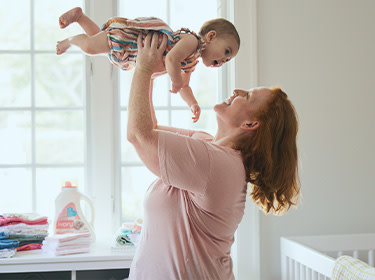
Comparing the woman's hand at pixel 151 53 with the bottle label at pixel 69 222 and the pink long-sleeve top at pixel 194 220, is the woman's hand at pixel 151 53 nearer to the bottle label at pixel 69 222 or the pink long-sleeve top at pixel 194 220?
the pink long-sleeve top at pixel 194 220

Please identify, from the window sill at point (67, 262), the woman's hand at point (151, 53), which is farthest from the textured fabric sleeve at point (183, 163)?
the window sill at point (67, 262)

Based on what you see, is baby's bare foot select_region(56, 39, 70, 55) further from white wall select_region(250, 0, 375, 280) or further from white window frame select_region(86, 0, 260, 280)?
white wall select_region(250, 0, 375, 280)

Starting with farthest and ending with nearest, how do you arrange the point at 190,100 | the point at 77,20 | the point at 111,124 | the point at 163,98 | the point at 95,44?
the point at 163,98 < the point at 111,124 < the point at 190,100 < the point at 77,20 < the point at 95,44

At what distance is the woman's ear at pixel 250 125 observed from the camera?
58.7 inches

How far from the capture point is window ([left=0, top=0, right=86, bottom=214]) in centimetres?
274

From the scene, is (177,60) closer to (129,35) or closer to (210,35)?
(129,35)

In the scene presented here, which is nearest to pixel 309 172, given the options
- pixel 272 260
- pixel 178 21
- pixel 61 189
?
pixel 272 260

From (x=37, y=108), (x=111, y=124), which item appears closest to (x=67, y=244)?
(x=111, y=124)

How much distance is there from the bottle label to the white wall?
0.99 m

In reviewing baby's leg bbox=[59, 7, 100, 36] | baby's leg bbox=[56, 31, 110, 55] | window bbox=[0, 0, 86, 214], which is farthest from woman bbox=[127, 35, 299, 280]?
window bbox=[0, 0, 86, 214]

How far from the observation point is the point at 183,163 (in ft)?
4.14

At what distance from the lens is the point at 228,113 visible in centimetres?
154

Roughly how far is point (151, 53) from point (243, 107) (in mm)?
356

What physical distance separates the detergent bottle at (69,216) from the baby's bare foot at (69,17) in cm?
119
